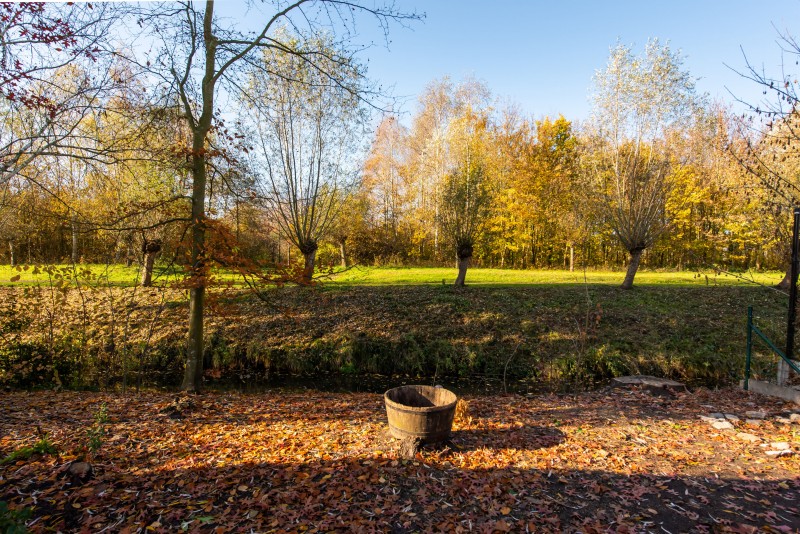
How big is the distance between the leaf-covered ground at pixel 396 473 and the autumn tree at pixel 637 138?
830cm

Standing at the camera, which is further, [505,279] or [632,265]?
[505,279]

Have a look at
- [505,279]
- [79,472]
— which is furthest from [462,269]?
[79,472]

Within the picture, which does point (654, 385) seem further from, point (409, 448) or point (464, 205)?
point (464, 205)

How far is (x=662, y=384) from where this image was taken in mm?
7945

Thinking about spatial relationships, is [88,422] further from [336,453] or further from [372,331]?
[372,331]

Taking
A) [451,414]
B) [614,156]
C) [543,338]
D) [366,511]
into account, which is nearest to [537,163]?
[614,156]

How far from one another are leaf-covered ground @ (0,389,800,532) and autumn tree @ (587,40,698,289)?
830cm

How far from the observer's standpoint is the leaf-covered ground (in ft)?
11.2

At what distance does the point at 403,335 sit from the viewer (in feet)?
37.5

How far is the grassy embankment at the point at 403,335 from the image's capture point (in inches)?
392

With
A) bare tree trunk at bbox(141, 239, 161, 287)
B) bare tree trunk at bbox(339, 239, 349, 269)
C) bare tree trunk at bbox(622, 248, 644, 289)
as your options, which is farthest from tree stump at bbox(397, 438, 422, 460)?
bare tree trunk at bbox(339, 239, 349, 269)

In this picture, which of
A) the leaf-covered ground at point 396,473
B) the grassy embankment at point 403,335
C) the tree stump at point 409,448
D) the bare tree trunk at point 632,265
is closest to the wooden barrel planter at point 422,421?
the tree stump at point 409,448

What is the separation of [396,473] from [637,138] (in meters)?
13.3

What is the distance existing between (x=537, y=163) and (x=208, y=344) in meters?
20.9
